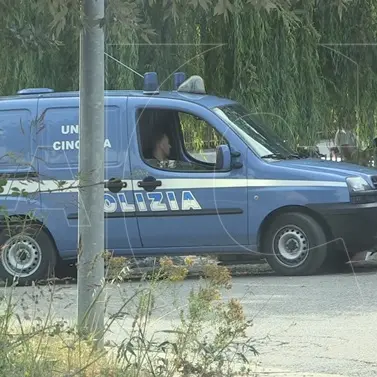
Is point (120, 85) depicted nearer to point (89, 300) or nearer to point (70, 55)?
point (70, 55)

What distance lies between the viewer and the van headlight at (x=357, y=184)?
11930 millimetres

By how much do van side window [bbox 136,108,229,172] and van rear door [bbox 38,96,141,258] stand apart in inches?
10.5

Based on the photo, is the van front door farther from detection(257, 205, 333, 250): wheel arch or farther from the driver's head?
detection(257, 205, 333, 250): wheel arch

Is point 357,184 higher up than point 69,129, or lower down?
lower down

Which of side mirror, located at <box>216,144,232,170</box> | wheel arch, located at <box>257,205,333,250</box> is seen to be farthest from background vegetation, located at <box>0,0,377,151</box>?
wheel arch, located at <box>257,205,333,250</box>

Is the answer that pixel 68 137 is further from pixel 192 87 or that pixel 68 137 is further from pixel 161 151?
pixel 192 87

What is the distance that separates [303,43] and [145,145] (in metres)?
4.39

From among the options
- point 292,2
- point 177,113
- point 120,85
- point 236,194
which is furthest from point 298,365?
point 120,85

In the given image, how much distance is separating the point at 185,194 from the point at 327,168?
1610mm

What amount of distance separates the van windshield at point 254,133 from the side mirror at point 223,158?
1.01 ft

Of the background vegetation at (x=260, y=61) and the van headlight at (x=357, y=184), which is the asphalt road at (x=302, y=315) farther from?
the background vegetation at (x=260, y=61)

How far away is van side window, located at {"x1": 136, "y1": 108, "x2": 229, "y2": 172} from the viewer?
12.2 m

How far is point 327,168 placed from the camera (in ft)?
39.8

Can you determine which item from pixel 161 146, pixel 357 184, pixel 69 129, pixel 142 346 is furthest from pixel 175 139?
pixel 142 346
